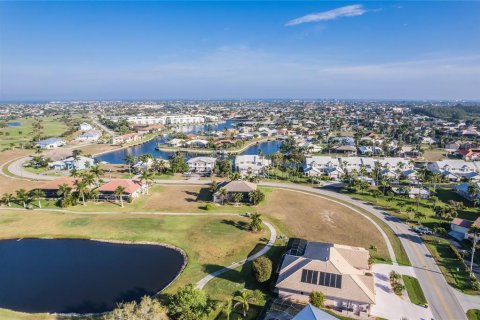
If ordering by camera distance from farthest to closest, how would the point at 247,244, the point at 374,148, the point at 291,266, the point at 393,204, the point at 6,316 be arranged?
the point at 374,148 < the point at 393,204 < the point at 247,244 < the point at 291,266 < the point at 6,316

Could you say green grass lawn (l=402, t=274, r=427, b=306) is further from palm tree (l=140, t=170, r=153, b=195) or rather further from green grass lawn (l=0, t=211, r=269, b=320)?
palm tree (l=140, t=170, r=153, b=195)

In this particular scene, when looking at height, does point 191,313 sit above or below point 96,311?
above

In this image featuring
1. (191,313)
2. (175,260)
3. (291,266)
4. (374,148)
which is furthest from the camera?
(374,148)

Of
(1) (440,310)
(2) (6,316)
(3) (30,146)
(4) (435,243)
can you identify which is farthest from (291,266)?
(3) (30,146)

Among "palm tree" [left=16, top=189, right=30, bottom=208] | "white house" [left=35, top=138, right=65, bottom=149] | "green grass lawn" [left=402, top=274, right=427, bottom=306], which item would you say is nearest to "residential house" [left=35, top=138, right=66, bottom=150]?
"white house" [left=35, top=138, right=65, bottom=149]

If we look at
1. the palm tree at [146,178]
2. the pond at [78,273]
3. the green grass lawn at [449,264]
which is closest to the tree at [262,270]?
the pond at [78,273]

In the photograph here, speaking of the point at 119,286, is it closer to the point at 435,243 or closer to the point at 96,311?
the point at 96,311

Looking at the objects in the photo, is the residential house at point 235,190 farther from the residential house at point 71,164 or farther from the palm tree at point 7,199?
the residential house at point 71,164
